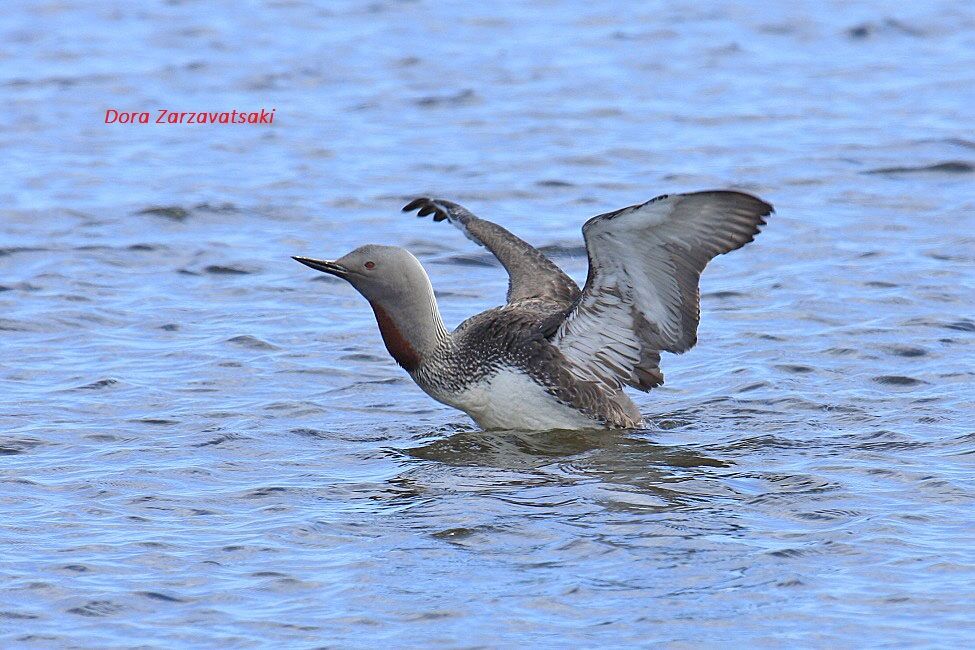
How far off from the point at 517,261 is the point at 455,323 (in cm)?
104

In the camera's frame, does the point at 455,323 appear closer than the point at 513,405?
No

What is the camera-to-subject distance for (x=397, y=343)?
338 inches

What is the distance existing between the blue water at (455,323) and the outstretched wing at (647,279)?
46 cm

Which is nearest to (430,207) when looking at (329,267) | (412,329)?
(412,329)

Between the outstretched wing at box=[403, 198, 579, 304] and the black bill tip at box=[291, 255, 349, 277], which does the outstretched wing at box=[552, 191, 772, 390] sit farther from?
the black bill tip at box=[291, 255, 349, 277]

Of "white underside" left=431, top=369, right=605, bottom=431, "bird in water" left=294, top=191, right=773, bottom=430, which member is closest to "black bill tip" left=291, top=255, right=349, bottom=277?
"bird in water" left=294, top=191, right=773, bottom=430

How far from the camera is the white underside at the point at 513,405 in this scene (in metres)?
8.40

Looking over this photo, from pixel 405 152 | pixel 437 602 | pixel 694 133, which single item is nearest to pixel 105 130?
pixel 405 152

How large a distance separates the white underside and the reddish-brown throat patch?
0.22m

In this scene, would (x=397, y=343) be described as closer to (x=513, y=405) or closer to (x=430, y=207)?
(x=513, y=405)

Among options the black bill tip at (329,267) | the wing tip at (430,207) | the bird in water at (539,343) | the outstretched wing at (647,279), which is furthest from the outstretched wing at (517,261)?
the black bill tip at (329,267)

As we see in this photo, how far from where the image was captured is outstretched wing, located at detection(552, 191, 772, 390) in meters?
7.53

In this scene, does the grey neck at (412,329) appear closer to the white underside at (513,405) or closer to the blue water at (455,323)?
the white underside at (513,405)

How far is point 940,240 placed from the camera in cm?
1177
